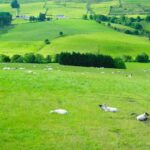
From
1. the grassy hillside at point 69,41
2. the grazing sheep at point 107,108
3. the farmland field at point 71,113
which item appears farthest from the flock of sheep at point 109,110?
the grassy hillside at point 69,41

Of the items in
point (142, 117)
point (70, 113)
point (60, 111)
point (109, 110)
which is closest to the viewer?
point (142, 117)

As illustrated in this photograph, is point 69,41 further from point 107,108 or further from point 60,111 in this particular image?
point 60,111

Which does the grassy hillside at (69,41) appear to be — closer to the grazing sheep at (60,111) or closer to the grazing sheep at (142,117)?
the grazing sheep at (60,111)

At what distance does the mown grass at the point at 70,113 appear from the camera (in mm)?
24969

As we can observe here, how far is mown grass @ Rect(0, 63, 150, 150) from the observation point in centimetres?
2497

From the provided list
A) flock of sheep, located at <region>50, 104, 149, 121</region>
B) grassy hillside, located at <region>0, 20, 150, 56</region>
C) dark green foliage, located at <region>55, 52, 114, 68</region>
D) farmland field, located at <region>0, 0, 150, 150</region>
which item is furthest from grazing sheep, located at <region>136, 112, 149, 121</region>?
grassy hillside, located at <region>0, 20, 150, 56</region>

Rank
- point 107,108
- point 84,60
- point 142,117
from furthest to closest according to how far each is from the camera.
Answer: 1. point 84,60
2. point 107,108
3. point 142,117

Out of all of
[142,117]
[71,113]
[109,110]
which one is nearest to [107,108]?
[109,110]

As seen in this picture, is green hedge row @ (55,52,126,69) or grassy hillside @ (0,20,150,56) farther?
grassy hillside @ (0,20,150,56)

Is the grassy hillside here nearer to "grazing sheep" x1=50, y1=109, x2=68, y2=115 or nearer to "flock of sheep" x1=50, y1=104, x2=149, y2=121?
"flock of sheep" x1=50, y1=104, x2=149, y2=121

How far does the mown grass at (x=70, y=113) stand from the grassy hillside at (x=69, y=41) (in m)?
112

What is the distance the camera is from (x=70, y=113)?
98.9ft

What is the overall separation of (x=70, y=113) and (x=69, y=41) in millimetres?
142058

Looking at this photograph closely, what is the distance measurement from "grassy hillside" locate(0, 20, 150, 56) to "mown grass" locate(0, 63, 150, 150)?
368 ft
